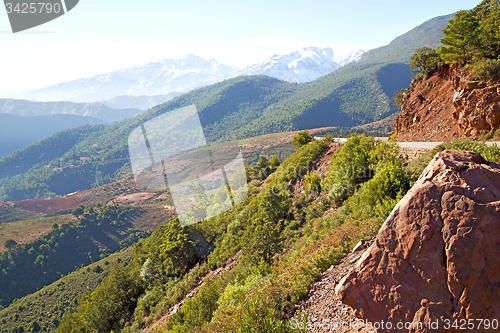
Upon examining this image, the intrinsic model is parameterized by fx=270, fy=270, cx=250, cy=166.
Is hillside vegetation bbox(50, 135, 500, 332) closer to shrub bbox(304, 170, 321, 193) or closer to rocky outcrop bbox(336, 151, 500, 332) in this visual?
shrub bbox(304, 170, 321, 193)

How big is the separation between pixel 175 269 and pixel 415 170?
17.9 metres

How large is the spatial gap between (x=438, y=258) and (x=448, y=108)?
18.3m

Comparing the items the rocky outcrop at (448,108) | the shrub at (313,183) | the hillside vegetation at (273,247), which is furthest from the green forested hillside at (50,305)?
the rocky outcrop at (448,108)

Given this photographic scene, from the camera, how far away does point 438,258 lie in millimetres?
3520

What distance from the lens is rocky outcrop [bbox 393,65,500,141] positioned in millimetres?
13453

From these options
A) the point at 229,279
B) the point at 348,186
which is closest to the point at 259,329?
the point at 229,279

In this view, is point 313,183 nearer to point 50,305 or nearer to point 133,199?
point 50,305

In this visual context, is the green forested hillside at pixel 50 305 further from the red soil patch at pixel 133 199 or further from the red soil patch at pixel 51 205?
the red soil patch at pixel 51 205

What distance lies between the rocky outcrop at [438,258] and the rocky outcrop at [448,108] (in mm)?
12604

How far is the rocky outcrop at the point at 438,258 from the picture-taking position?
331 centimetres

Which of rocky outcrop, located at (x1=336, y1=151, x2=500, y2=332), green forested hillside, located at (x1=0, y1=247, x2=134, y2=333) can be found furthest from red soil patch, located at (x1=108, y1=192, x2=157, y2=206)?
rocky outcrop, located at (x1=336, y1=151, x2=500, y2=332)

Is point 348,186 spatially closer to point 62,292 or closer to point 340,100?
point 62,292

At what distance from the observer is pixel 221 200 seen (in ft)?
62.1

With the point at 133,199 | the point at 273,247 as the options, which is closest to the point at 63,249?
the point at 133,199
